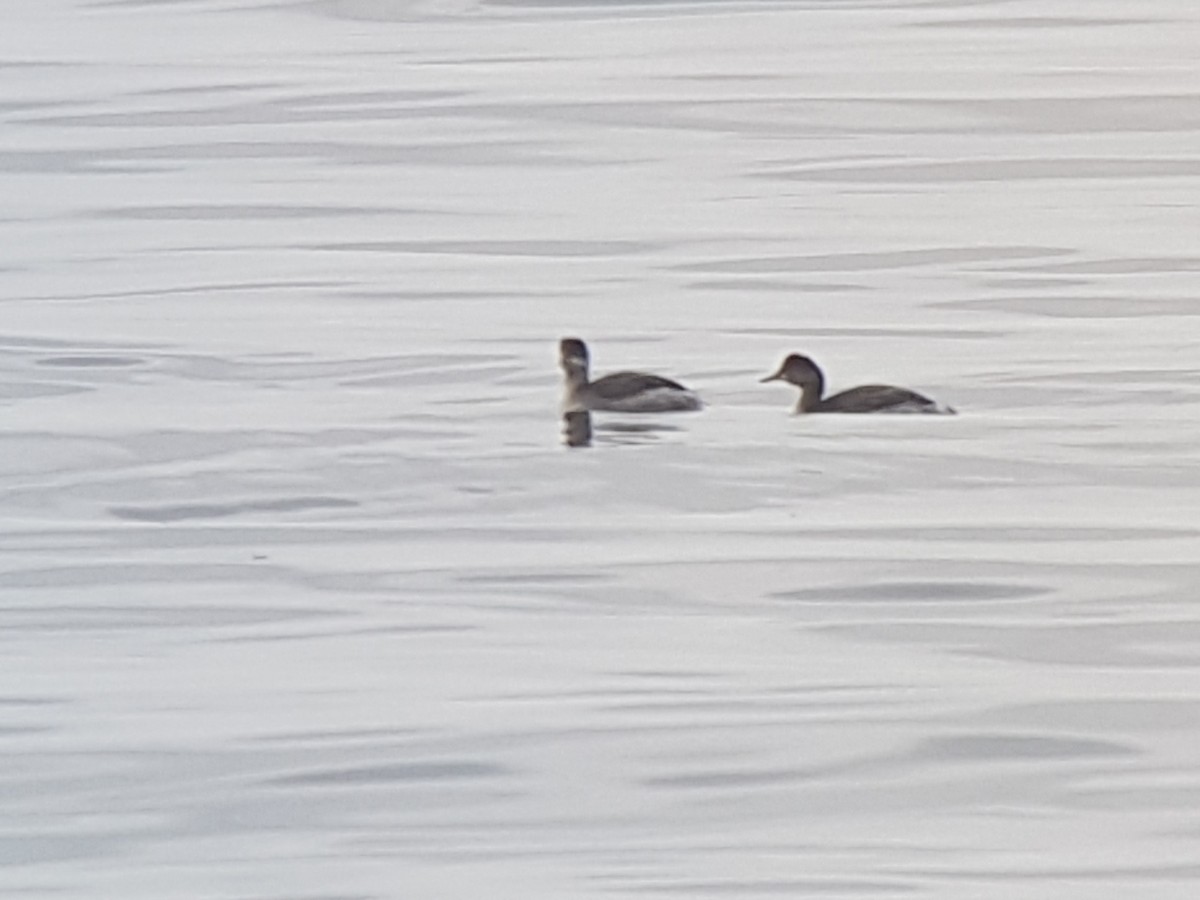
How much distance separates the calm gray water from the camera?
6527 mm

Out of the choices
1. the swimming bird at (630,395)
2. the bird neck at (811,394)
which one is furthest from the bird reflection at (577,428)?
the bird neck at (811,394)

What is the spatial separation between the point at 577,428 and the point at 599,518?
1.73 metres

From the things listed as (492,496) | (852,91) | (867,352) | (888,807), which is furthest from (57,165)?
(888,807)

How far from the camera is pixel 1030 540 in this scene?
914 centimetres

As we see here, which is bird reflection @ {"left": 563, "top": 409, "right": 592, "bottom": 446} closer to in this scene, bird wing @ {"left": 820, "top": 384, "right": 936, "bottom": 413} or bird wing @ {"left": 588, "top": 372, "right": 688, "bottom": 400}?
bird wing @ {"left": 588, "top": 372, "right": 688, "bottom": 400}

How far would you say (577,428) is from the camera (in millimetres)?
11336

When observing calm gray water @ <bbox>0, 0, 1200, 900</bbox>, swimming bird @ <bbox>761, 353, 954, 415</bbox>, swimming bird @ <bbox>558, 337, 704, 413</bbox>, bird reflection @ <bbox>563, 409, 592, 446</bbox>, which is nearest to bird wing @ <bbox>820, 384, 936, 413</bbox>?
swimming bird @ <bbox>761, 353, 954, 415</bbox>

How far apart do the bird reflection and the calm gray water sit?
0.26 feet

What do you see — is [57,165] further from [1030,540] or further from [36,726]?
[36,726]

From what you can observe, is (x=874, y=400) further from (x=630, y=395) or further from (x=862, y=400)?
(x=630, y=395)

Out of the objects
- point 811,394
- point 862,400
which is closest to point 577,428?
point 811,394

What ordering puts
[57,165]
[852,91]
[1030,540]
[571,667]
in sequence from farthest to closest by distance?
[852,91]
[57,165]
[1030,540]
[571,667]

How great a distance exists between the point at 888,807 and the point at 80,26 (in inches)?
933

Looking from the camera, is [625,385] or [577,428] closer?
[577,428]
